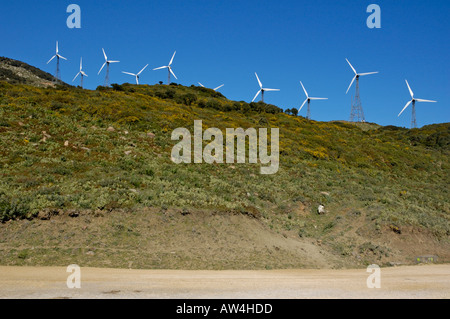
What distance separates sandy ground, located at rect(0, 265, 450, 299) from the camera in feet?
33.8

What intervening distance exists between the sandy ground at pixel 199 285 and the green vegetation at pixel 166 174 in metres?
5.30

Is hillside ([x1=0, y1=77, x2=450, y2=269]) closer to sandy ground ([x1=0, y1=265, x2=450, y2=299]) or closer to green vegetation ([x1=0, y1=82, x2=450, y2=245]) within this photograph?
green vegetation ([x1=0, y1=82, x2=450, y2=245])

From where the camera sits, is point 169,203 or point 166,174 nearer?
point 169,203

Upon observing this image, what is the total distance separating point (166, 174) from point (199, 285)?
1636 cm

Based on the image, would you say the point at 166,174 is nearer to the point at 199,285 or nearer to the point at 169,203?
the point at 169,203

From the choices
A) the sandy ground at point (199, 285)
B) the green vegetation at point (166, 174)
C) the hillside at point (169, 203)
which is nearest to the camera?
the sandy ground at point (199, 285)

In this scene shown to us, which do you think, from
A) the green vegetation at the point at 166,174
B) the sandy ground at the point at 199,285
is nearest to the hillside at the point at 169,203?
the green vegetation at the point at 166,174

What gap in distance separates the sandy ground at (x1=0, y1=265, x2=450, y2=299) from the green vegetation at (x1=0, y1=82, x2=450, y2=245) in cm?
530

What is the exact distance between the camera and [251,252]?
18.9 meters

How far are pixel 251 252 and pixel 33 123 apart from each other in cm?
2642

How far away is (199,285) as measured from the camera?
38.9ft

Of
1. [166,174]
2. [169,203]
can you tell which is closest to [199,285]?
[169,203]

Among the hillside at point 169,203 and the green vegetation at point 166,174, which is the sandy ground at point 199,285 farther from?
the green vegetation at point 166,174

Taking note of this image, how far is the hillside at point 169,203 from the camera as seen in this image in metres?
17.4
